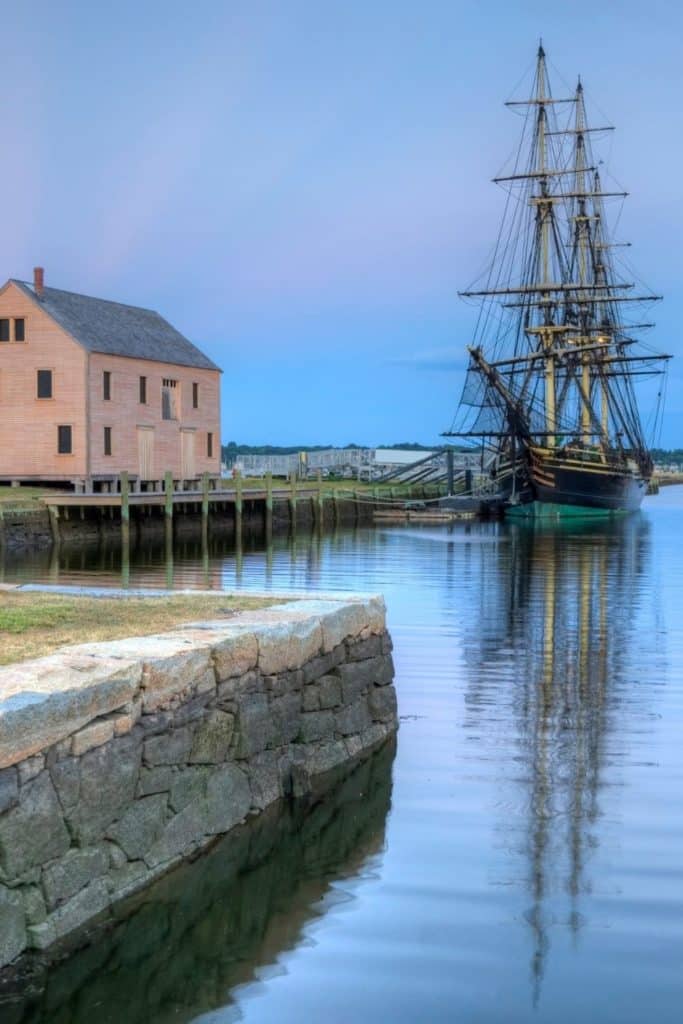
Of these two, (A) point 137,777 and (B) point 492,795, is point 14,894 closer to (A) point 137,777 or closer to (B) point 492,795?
(A) point 137,777

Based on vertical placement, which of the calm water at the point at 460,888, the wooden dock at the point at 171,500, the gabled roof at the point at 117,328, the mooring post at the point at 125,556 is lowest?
the calm water at the point at 460,888

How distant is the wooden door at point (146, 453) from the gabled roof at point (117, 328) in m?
3.06

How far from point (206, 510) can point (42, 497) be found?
7539mm

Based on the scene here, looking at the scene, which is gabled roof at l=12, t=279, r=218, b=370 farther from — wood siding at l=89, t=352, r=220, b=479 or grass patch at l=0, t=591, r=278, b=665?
grass patch at l=0, t=591, r=278, b=665

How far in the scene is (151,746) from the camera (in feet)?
26.6

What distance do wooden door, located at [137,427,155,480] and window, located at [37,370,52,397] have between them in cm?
434

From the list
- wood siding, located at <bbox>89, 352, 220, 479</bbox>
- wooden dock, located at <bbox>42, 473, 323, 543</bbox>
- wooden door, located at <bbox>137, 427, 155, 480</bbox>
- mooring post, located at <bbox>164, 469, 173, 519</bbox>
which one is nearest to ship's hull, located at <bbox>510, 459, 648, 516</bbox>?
wooden dock, located at <bbox>42, 473, 323, 543</bbox>

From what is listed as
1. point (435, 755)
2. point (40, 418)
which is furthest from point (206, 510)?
point (435, 755)

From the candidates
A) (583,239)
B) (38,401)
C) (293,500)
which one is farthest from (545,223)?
(38,401)

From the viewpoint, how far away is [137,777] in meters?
7.93

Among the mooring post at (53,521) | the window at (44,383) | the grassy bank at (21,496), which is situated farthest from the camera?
the window at (44,383)

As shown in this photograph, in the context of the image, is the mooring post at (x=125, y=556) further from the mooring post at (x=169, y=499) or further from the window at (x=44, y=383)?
the window at (x=44, y=383)

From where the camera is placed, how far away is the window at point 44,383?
160 ft

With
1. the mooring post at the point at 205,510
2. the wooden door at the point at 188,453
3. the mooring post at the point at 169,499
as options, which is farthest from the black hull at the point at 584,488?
the mooring post at the point at 169,499
